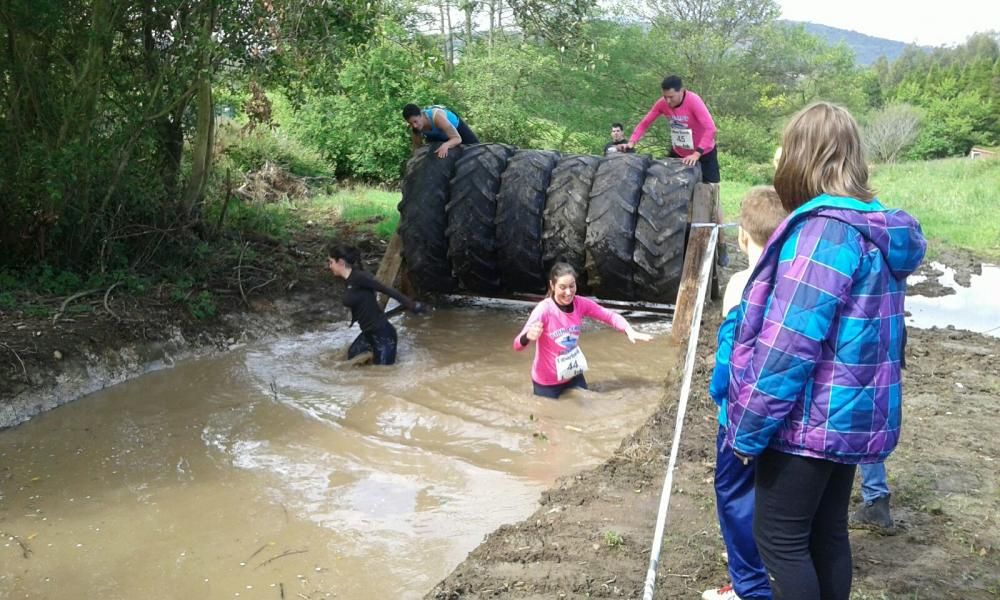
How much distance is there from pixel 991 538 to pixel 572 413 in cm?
300

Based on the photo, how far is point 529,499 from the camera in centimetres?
515

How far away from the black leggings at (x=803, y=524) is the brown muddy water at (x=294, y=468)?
1812 millimetres

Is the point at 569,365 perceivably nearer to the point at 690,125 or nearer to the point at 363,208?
the point at 690,125

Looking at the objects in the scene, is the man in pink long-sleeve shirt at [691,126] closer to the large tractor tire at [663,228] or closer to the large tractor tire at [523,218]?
the large tractor tire at [663,228]

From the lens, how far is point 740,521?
338cm

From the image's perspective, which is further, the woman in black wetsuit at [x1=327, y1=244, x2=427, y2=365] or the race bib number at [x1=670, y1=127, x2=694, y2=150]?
the race bib number at [x1=670, y1=127, x2=694, y2=150]

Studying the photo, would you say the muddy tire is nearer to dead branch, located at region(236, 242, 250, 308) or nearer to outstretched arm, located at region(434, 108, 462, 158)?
outstretched arm, located at region(434, 108, 462, 158)

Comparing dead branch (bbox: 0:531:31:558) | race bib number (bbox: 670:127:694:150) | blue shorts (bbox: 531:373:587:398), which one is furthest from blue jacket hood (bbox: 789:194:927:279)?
race bib number (bbox: 670:127:694:150)

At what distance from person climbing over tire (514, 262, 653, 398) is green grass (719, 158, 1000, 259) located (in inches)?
156

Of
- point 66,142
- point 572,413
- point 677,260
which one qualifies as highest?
point 66,142

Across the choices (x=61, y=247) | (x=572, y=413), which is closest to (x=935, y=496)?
(x=572, y=413)

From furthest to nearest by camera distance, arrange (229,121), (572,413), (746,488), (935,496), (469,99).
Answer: (469,99)
(229,121)
(572,413)
(935,496)
(746,488)

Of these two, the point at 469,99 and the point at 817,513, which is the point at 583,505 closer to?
the point at 817,513

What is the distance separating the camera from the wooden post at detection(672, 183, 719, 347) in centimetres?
792
